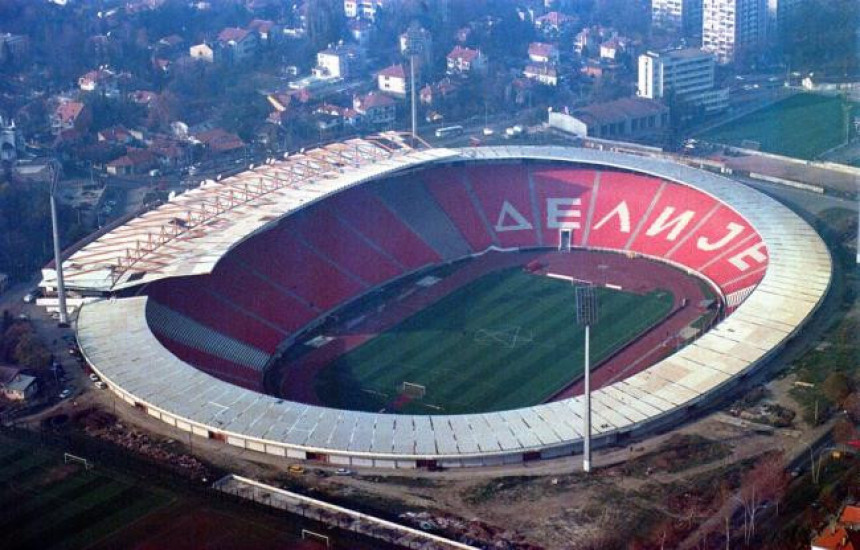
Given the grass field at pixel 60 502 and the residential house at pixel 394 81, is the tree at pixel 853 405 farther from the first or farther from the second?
the residential house at pixel 394 81

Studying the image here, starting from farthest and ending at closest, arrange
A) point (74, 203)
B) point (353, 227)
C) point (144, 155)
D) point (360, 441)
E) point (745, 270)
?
1. point (144, 155)
2. point (74, 203)
3. point (353, 227)
4. point (745, 270)
5. point (360, 441)

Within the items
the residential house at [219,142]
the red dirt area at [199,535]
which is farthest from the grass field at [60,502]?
the residential house at [219,142]

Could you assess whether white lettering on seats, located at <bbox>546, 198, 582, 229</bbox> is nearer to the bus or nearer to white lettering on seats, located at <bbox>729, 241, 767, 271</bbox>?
white lettering on seats, located at <bbox>729, 241, 767, 271</bbox>

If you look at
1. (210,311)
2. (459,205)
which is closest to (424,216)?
(459,205)

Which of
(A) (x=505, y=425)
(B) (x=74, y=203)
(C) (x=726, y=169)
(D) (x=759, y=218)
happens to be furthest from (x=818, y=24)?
(A) (x=505, y=425)

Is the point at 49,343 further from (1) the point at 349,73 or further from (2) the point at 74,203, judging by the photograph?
(1) the point at 349,73

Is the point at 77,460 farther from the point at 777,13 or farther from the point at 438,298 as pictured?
the point at 777,13
